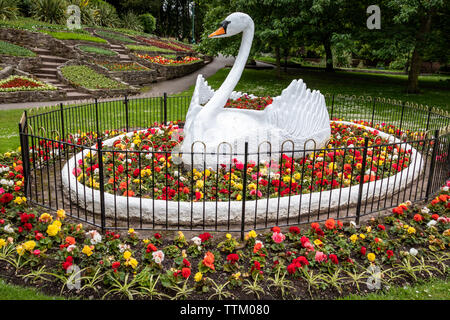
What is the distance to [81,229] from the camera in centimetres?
460

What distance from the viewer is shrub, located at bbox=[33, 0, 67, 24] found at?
27453 millimetres

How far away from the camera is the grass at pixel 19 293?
11.6 ft

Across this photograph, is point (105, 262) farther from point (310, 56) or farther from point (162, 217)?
point (310, 56)

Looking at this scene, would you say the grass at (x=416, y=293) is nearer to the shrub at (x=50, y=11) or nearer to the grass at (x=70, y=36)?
the grass at (x=70, y=36)

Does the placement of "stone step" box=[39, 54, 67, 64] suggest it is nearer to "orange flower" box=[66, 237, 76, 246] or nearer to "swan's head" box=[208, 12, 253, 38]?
"swan's head" box=[208, 12, 253, 38]

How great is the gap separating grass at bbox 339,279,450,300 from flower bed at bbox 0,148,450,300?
3.9 inches

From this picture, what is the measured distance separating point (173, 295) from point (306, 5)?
15544mm

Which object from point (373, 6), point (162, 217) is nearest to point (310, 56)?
point (373, 6)

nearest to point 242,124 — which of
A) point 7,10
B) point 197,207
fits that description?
point 197,207

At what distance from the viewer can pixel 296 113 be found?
663 cm

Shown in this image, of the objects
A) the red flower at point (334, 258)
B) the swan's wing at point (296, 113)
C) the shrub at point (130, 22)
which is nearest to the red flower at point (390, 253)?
the red flower at point (334, 258)

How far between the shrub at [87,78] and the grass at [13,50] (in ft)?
6.53

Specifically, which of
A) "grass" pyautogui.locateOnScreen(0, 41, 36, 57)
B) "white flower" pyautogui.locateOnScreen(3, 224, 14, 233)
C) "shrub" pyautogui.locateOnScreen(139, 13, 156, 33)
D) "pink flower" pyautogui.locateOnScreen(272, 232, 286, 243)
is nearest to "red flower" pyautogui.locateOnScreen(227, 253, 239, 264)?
"pink flower" pyautogui.locateOnScreen(272, 232, 286, 243)
